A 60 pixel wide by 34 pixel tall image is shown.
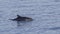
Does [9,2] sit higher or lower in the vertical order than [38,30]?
higher

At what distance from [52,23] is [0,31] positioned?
407cm

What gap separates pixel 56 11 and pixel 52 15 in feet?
6.06

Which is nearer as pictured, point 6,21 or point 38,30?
point 38,30

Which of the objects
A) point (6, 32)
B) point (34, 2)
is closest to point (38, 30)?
point (6, 32)

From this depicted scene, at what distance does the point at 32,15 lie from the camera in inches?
978

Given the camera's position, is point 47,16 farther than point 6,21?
Yes

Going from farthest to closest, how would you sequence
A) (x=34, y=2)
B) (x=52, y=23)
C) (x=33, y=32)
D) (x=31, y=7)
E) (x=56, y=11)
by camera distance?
(x=34, y=2), (x=31, y=7), (x=56, y=11), (x=52, y=23), (x=33, y=32)

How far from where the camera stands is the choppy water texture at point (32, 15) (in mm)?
20128

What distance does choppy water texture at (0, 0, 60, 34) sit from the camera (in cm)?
2013

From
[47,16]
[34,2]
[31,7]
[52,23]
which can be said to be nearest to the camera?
[52,23]

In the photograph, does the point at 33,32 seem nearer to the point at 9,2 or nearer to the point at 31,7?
the point at 31,7

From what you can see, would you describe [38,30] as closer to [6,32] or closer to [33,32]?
[33,32]

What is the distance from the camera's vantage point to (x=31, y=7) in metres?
28.7

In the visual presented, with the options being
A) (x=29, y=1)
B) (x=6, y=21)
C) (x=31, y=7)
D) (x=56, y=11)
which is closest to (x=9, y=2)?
(x=29, y=1)
